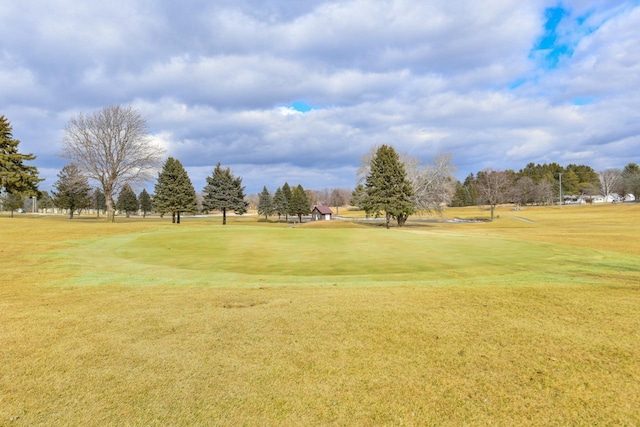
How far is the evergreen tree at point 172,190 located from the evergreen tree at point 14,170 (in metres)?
16.0

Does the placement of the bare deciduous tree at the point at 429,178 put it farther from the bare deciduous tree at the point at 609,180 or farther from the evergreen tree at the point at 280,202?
the bare deciduous tree at the point at 609,180

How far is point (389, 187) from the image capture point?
50125 mm

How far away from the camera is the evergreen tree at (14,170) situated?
41.8m

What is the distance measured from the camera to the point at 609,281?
30.2ft

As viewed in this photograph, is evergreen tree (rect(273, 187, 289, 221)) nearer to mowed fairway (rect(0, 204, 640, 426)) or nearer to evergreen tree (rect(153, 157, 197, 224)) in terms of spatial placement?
evergreen tree (rect(153, 157, 197, 224))

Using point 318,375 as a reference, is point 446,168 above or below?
above

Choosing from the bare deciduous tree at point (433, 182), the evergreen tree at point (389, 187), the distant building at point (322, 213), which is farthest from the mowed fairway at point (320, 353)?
the distant building at point (322, 213)

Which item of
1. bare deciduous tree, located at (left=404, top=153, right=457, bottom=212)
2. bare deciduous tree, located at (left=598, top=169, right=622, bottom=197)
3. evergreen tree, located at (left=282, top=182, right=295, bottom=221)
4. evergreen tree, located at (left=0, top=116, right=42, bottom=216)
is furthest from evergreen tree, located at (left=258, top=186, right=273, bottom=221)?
bare deciduous tree, located at (left=598, top=169, right=622, bottom=197)

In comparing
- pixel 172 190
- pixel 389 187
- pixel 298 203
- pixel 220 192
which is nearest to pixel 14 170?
pixel 172 190

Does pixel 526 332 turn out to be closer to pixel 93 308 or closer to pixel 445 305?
pixel 445 305

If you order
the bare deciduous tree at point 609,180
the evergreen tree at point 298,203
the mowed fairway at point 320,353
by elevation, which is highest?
the bare deciduous tree at point 609,180

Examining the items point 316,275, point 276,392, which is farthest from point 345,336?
point 316,275

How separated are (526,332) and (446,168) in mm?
57374

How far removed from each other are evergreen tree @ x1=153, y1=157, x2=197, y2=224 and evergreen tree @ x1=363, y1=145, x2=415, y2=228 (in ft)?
102
